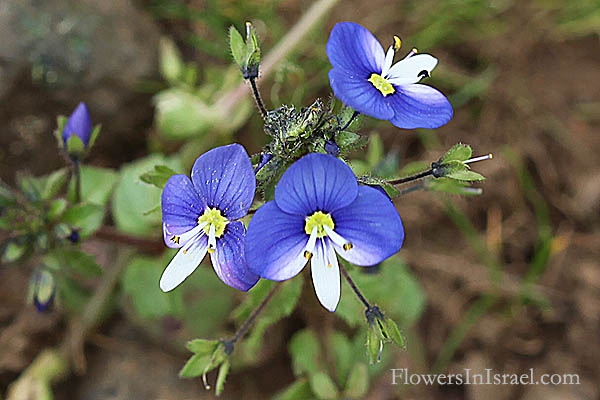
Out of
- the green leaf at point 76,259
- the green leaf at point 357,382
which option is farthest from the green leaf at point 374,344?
the green leaf at point 76,259

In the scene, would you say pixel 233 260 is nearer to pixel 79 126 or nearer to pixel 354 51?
pixel 354 51

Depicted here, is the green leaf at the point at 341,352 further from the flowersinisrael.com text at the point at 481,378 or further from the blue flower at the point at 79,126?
the blue flower at the point at 79,126

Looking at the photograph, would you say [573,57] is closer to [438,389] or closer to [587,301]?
[587,301]

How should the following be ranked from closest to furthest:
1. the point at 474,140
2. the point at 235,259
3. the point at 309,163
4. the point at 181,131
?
the point at 309,163
the point at 235,259
the point at 181,131
the point at 474,140

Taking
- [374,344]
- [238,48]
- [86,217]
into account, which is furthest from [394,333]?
[86,217]

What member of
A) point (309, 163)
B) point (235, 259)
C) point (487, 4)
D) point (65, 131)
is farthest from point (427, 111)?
point (487, 4)
